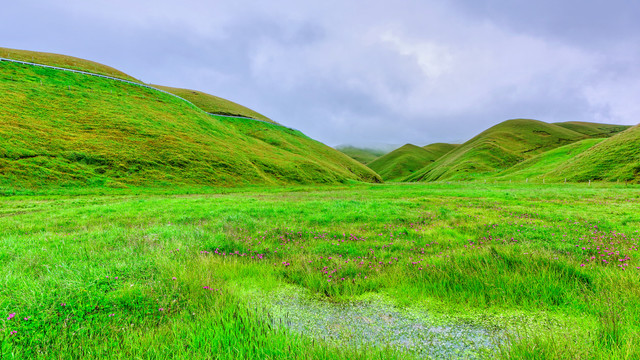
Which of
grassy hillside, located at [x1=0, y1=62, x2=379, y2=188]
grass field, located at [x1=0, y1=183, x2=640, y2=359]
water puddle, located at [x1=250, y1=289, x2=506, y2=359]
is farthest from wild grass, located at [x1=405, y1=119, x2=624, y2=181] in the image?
water puddle, located at [x1=250, y1=289, x2=506, y2=359]

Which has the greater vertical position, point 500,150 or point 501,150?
point 501,150

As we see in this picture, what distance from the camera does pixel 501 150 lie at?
122 metres

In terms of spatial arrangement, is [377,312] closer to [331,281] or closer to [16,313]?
[331,281]

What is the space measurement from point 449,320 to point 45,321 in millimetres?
4715

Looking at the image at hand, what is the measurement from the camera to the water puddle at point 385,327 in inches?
93.2

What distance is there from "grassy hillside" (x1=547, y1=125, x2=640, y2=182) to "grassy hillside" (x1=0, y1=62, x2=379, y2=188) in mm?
56898

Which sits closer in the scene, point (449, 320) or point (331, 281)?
point (449, 320)

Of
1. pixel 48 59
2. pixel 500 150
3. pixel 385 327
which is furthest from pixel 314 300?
pixel 500 150

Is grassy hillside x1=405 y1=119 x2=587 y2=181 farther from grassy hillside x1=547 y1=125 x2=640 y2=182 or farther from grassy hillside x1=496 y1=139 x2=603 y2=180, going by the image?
grassy hillside x1=547 y1=125 x2=640 y2=182

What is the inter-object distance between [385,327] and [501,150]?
153467 mm

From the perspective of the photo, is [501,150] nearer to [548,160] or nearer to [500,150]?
[500,150]

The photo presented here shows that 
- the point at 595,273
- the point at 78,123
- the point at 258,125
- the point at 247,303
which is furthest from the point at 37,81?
the point at 595,273

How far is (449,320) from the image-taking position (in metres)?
2.86

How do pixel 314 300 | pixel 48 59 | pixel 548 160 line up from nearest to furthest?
pixel 314 300, pixel 48 59, pixel 548 160
